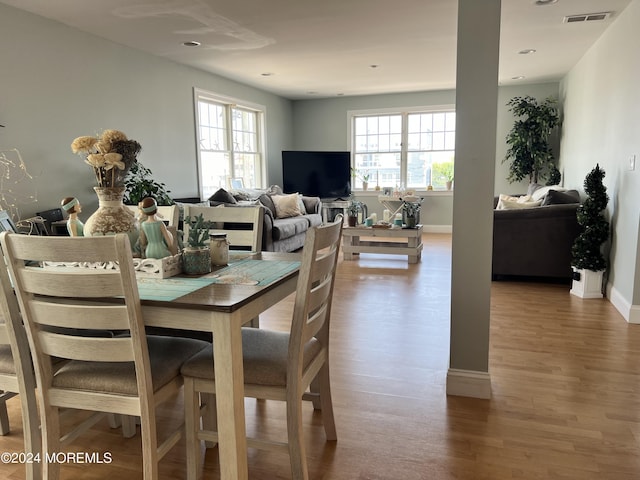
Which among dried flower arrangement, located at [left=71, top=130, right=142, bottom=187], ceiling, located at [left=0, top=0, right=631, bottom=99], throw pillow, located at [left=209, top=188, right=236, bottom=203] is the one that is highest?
ceiling, located at [left=0, top=0, right=631, bottom=99]

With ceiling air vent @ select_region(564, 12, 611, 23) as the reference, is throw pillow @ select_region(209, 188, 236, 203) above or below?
below

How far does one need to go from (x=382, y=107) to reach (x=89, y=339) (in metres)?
7.85

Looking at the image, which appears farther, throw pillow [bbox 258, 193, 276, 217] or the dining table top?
throw pillow [bbox 258, 193, 276, 217]

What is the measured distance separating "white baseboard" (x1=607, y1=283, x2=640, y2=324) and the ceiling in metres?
2.39

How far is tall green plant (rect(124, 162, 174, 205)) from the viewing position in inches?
184

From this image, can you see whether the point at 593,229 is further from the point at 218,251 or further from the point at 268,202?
the point at 268,202

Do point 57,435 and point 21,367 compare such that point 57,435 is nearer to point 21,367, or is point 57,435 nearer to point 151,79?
point 21,367

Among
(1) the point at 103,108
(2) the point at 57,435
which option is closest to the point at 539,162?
(1) the point at 103,108

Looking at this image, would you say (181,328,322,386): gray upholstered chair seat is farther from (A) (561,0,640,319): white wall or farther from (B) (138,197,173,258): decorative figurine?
(A) (561,0,640,319): white wall

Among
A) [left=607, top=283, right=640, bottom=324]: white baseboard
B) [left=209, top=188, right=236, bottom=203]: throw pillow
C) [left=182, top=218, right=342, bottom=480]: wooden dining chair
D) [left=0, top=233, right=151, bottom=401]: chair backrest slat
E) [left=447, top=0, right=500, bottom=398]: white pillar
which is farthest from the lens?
[left=209, top=188, right=236, bottom=203]: throw pillow

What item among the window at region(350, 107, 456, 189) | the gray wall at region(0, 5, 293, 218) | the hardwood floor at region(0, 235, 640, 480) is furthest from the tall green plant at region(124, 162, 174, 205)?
the window at region(350, 107, 456, 189)

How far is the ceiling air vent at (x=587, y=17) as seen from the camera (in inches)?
161

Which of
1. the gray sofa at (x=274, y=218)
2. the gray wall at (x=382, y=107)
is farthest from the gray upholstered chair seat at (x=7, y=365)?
the gray wall at (x=382, y=107)

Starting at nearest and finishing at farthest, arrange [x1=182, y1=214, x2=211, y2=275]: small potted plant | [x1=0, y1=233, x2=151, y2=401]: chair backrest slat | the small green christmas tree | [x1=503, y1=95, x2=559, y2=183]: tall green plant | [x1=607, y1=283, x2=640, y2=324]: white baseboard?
[x1=0, y1=233, x2=151, y2=401]: chair backrest slat < [x1=182, y1=214, x2=211, y2=275]: small potted plant < [x1=607, y1=283, x2=640, y2=324]: white baseboard < the small green christmas tree < [x1=503, y1=95, x2=559, y2=183]: tall green plant
